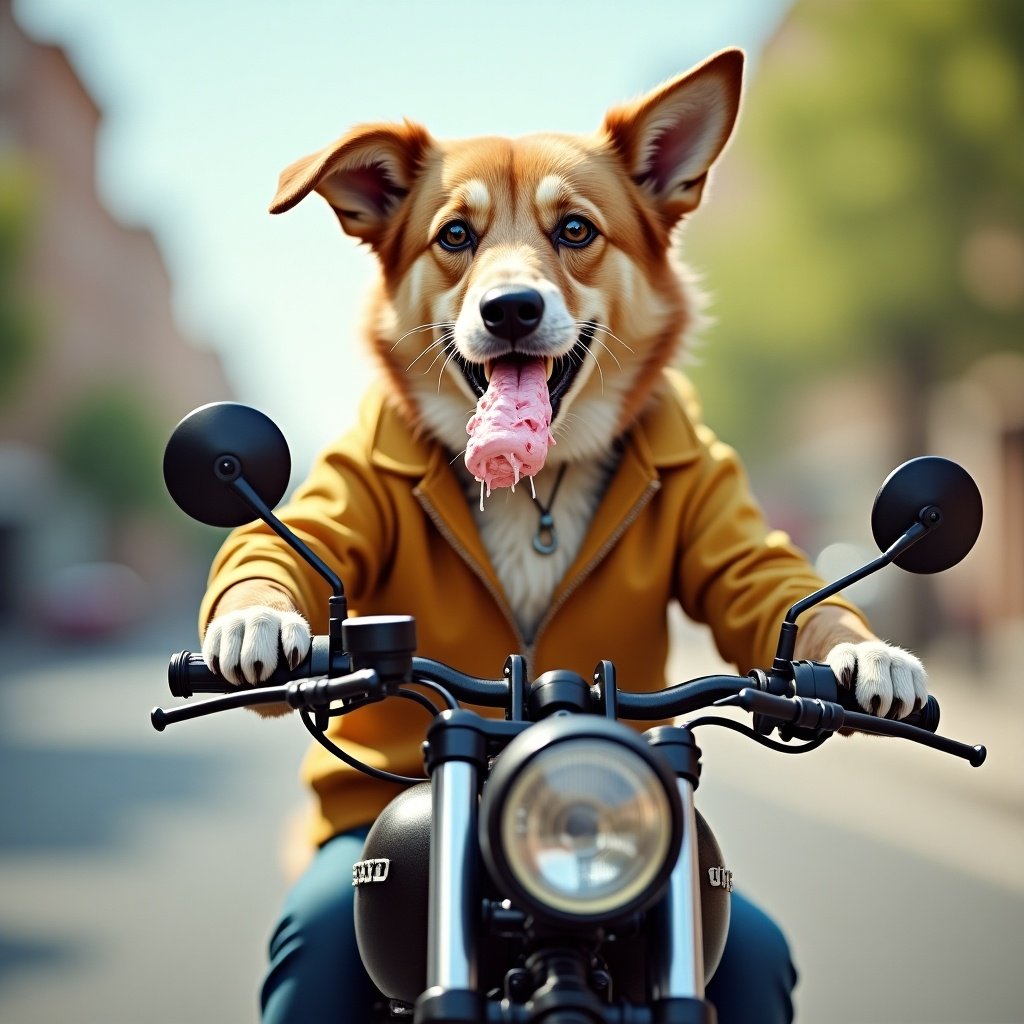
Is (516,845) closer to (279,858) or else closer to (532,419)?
(532,419)

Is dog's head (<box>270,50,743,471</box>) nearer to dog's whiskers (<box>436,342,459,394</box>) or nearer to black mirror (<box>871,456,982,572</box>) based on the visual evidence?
dog's whiskers (<box>436,342,459,394</box>)

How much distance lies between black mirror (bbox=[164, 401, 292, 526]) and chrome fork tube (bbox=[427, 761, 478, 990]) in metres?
0.48

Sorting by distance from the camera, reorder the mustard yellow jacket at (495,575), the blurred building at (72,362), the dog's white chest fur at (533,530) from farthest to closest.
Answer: the blurred building at (72,362), the dog's white chest fur at (533,530), the mustard yellow jacket at (495,575)

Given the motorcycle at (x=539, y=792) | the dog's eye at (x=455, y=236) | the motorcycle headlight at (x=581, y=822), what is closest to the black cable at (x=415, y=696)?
the motorcycle at (x=539, y=792)

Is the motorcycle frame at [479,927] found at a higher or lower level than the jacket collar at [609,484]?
lower

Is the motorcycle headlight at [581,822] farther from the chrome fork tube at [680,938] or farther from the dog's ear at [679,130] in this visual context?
the dog's ear at [679,130]

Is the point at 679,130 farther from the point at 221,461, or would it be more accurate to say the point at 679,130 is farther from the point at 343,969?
the point at 343,969

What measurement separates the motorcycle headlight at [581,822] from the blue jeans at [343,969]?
2.72 ft

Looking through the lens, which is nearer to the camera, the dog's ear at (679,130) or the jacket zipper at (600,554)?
the jacket zipper at (600,554)

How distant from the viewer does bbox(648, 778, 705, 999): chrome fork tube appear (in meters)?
1.38

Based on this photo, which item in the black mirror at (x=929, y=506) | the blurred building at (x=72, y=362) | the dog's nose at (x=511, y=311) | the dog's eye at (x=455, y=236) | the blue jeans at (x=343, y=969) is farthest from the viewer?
the blurred building at (x=72, y=362)

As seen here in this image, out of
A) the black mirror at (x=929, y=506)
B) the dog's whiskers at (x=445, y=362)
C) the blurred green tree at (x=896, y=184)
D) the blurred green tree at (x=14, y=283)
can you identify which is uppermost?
the blurred green tree at (x=14, y=283)

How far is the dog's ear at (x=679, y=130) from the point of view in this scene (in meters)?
2.73

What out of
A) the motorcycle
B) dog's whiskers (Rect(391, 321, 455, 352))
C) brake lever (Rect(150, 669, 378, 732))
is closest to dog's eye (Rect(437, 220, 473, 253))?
dog's whiskers (Rect(391, 321, 455, 352))
